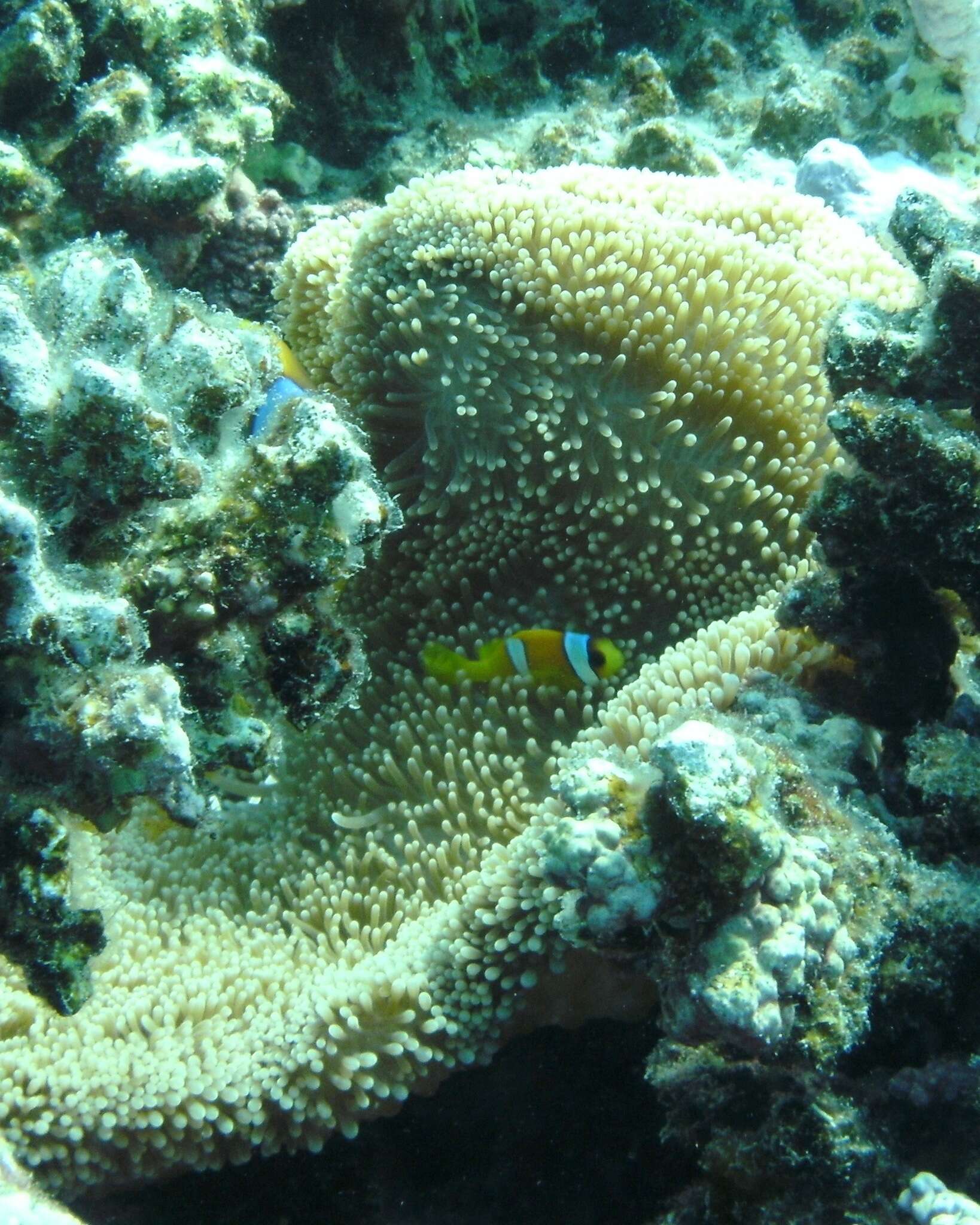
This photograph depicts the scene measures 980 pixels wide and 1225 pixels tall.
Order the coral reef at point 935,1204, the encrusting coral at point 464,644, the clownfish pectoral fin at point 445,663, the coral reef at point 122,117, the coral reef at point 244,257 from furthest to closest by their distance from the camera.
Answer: the coral reef at point 244,257
the coral reef at point 122,117
the clownfish pectoral fin at point 445,663
the encrusting coral at point 464,644
the coral reef at point 935,1204

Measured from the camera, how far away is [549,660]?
2863 millimetres

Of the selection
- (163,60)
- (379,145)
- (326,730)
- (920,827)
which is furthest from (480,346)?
(379,145)

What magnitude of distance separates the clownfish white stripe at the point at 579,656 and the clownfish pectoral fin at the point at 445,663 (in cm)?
36

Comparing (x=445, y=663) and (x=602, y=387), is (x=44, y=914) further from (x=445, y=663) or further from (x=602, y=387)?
(x=602, y=387)

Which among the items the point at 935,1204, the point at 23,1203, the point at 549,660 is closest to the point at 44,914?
the point at 23,1203

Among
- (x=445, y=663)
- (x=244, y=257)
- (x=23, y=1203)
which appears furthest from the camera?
(x=244, y=257)

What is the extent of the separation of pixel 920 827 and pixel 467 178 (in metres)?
2.58

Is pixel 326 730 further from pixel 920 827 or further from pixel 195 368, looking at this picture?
pixel 920 827

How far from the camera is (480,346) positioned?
2.92m

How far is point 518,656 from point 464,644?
1.10 feet

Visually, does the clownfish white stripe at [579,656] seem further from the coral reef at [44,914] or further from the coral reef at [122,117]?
the coral reef at [122,117]

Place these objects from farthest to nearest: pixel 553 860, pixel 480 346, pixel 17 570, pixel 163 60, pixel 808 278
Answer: pixel 163 60 → pixel 808 278 → pixel 480 346 → pixel 553 860 → pixel 17 570

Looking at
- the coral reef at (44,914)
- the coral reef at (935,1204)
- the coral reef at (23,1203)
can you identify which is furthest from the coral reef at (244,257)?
the coral reef at (935,1204)

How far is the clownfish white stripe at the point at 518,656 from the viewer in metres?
2.85
